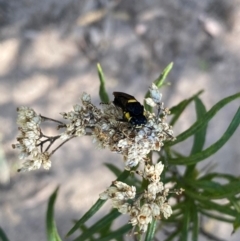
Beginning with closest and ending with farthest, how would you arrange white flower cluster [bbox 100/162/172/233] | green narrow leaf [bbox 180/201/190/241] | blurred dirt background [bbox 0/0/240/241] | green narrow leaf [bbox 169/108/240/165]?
white flower cluster [bbox 100/162/172/233], green narrow leaf [bbox 169/108/240/165], green narrow leaf [bbox 180/201/190/241], blurred dirt background [bbox 0/0/240/241]

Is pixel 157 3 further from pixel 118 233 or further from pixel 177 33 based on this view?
pixel 118 233

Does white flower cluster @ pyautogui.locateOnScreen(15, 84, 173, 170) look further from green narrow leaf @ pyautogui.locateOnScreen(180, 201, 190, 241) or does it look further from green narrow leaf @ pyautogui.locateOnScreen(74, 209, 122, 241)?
green narrow leaf @ pyautogui.locateOnScreen(180, 201, 190, 241)

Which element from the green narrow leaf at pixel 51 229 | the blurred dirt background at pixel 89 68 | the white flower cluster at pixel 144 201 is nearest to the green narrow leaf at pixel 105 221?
the green narrow leaf at pixel 51 229

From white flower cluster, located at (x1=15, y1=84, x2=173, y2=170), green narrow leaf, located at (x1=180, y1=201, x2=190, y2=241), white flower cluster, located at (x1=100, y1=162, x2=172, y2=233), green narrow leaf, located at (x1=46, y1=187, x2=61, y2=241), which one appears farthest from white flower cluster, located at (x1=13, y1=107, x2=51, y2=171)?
green narrow leaf, located at (x1=180, y1=201, x2=190, y2=241)

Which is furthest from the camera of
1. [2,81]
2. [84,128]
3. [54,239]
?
[2,81]

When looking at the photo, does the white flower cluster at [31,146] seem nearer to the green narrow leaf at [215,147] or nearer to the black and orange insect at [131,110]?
the black and orange insect at [131,110]

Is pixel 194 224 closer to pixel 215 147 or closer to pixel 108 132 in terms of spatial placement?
pixel 215 147

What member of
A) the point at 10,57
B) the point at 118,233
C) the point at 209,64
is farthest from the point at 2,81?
the point at 118,233
